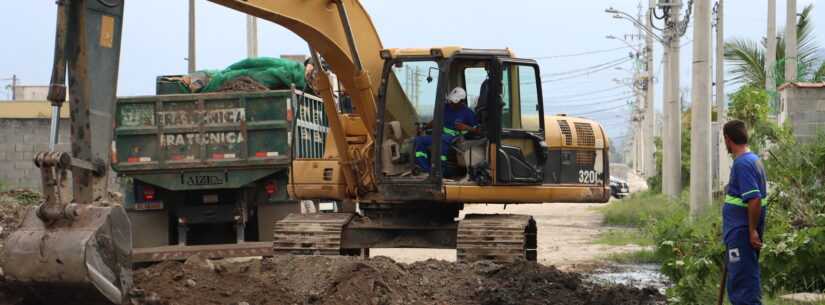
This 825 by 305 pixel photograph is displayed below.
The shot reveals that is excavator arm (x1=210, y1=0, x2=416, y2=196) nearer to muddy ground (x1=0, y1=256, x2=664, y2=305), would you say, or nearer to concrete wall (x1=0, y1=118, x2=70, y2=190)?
muddy ground (x1=0, y1=256, x2=664, y2=305)

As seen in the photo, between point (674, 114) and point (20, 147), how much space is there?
1653 centimetres

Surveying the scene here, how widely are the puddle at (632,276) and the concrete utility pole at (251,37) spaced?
1858cm

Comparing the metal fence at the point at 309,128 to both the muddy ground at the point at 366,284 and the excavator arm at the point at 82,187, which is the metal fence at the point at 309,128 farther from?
the excavator arm at the point at 82,187

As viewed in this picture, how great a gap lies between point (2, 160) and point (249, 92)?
1945cm

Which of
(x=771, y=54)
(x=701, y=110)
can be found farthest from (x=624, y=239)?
(x=771, y=54)

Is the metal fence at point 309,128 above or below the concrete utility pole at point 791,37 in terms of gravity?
below

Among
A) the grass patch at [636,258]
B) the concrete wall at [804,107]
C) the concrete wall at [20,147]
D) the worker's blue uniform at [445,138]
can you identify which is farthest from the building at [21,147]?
the worker's blue uniform at [445,138]

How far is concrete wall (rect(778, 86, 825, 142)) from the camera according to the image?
1828cm

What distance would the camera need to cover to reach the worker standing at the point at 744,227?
29.2 ft

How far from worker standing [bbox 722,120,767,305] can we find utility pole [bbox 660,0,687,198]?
21.3m

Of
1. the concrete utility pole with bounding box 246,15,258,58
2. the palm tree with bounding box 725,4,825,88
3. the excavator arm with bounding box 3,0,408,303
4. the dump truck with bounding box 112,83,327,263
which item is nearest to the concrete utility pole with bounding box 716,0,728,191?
the palm tree with bounding box 725,4,825,88

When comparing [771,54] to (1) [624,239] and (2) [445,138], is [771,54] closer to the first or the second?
(1) [624,239]

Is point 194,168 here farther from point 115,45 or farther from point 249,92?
point 115,45

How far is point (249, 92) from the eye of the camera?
1636 cm
